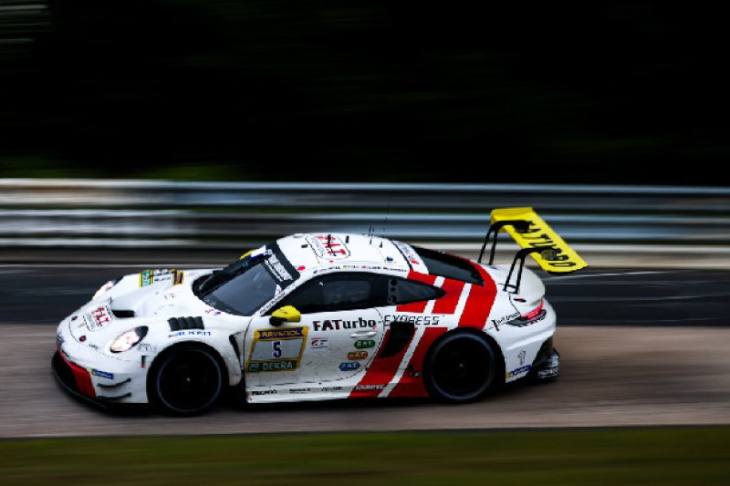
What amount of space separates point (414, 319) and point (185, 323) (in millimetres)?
1817

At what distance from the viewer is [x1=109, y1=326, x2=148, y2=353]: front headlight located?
26.1 feet

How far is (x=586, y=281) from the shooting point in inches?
483

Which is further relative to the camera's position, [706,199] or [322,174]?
[322,174]

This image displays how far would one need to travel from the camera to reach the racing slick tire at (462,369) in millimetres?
8461

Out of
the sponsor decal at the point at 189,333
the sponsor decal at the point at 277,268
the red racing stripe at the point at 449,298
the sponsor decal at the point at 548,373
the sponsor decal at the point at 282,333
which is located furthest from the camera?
the sponsor decal at the point at 548,373

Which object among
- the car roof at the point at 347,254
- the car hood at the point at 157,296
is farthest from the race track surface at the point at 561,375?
the car roof at the point at 347,254

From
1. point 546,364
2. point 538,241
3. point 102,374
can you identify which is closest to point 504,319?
point 546,364

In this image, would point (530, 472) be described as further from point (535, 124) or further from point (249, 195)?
point (535, 124)

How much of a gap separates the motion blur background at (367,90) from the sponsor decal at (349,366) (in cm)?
816

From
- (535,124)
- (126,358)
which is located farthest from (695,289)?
(126,358)

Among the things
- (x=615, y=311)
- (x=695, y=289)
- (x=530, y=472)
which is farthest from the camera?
(x=695, y=289)

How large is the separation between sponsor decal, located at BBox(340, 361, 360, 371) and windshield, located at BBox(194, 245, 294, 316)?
789mm

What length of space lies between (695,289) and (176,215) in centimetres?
625

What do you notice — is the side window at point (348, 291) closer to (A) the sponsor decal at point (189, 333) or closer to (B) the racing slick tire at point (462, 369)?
(B) the racing slick tire at point (462, 369)
